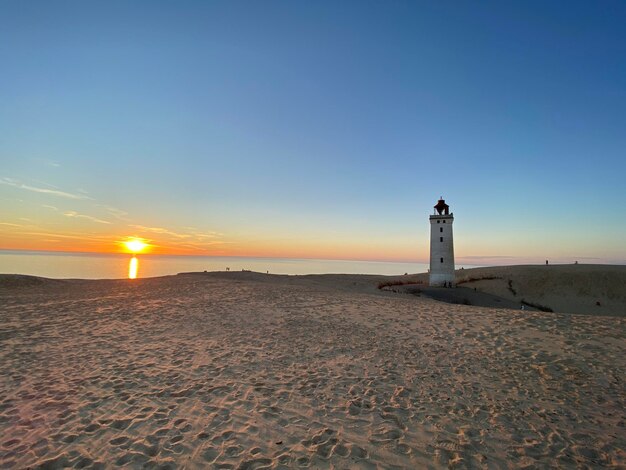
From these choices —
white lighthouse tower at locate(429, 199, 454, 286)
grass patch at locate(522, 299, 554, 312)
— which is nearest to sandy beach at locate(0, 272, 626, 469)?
grass patch at locate(522, 299, 554, 312)

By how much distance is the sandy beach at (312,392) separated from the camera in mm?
5523

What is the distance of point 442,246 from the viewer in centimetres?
3625

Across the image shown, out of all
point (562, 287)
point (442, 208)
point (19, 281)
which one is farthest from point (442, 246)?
point (19, 281)

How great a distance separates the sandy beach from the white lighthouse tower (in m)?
21.6

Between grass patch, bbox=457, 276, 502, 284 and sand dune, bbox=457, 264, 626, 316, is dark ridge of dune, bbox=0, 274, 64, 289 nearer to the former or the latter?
grass patch, bbox=457, 276, 502, 284

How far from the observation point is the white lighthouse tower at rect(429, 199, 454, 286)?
35.9m

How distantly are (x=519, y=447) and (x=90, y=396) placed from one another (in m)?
8.65

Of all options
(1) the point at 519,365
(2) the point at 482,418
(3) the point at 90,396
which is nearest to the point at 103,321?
(3) the point at 90,396

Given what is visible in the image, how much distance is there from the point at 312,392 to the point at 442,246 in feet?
105

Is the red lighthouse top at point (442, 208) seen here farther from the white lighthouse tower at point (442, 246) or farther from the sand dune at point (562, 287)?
the sand dune at point (562, 287)

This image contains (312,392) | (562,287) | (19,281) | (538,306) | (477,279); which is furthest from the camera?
(477,279)

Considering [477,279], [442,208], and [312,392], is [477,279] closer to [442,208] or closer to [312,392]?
[442,208]

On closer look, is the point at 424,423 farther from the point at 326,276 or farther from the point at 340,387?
the point at 326,276

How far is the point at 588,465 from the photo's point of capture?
5.33m
